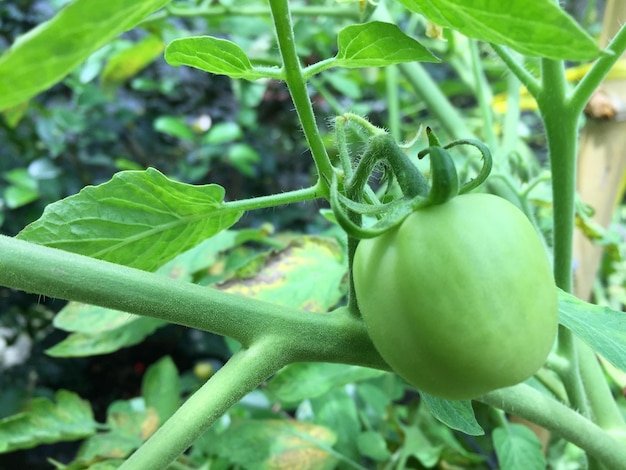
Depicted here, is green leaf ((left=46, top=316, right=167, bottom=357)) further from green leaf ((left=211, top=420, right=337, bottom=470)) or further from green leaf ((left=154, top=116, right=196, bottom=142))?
green leaf ((left=154, top=116, right=196, bottom=142))

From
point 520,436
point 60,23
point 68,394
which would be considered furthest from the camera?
point 68,394

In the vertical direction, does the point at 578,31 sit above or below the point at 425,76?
above

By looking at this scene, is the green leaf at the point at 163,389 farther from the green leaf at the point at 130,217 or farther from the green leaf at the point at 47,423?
the green leaf at the point at 130,217

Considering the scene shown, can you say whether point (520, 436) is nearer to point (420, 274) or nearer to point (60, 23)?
point (420, 274)

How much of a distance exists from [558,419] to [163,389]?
498 millimetres

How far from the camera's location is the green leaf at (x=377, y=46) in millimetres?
273

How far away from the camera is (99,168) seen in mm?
1478

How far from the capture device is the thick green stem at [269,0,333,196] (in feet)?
0.89

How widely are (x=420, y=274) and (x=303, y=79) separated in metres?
0.12

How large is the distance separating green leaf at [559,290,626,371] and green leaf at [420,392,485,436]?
0.26 feet

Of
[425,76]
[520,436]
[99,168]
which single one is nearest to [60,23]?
[520,436]

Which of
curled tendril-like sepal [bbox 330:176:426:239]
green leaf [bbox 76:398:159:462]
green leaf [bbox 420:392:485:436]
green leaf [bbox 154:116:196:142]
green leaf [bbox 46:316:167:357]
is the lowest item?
green leaf [bbox 76:398:159:462]

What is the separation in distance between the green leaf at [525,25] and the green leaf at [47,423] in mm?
573

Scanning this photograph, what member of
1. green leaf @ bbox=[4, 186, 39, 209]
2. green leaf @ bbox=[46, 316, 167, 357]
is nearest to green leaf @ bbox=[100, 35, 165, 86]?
green leaf @ bbox=[4, 186, 39, 209]
